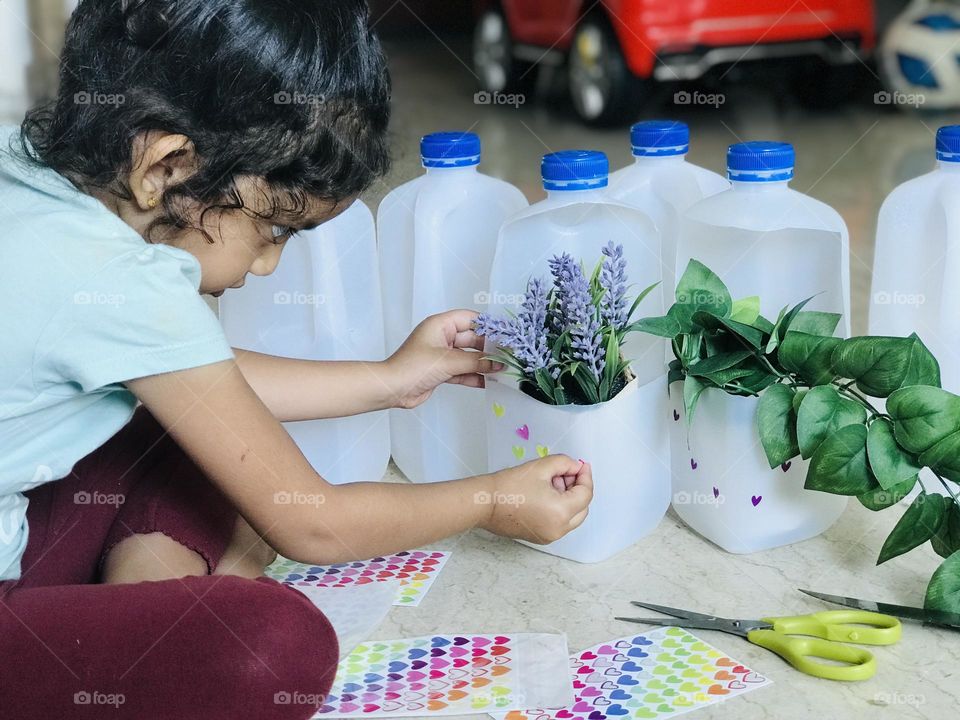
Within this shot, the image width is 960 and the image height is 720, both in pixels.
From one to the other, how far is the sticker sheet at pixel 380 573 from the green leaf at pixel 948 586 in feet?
1.33

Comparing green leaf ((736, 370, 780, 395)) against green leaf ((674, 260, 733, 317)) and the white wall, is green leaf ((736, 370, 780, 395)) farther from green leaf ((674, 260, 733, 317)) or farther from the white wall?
the white wall

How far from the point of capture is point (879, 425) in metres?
0.89

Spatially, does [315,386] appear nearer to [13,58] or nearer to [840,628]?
[840,628]

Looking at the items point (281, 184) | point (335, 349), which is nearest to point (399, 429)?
point (335, 349)

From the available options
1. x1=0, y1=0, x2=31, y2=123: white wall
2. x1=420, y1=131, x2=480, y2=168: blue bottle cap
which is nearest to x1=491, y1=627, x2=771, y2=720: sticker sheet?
x1=420, y1=131, x2=480, y2=168: blue bottle cap

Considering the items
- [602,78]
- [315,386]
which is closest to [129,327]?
[315,386]

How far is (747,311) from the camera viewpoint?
3.20 feet

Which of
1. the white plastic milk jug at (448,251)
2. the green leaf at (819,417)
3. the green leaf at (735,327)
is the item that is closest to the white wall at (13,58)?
the white plastic milk jug at (448,251)

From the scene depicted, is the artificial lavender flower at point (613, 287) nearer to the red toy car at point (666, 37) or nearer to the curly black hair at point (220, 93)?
the curly black hair at point (220, 93)

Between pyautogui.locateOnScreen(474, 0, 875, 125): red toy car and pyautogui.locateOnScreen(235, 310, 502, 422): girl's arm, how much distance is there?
200 centimetres

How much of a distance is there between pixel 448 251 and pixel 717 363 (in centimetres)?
31

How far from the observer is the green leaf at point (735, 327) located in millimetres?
933

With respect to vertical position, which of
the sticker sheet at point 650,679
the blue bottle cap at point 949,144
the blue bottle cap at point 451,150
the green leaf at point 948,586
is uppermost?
the blue bottle cap at point 949,144

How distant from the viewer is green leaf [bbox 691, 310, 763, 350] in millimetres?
933
